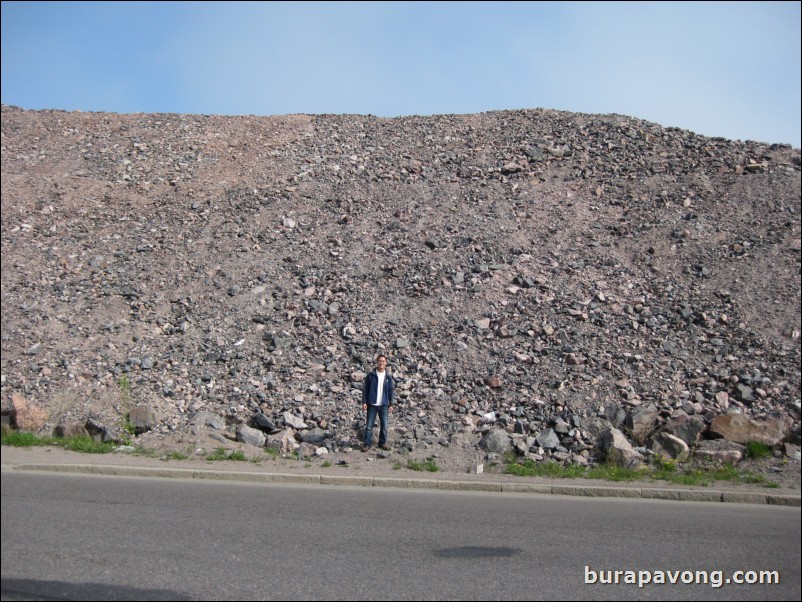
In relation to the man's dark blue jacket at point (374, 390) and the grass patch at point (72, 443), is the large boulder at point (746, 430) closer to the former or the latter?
the man's dark blue jacket at point (374, 390)

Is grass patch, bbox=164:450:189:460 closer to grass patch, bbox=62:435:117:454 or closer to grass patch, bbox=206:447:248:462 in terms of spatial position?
grass patch, bbox=206:447:248:462

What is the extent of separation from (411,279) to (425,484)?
7494 mm

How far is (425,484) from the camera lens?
9.40 metres

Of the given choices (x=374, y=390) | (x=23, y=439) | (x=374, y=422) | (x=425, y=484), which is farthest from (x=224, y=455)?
(x=425, y=484)

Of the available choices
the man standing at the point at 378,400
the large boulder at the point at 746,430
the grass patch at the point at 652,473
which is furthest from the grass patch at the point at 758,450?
the man standing at the point at 378,400

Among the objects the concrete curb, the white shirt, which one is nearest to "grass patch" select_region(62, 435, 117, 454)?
the concrete curb

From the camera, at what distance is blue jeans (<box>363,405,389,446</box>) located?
11.2 metres

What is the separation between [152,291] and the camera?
52.5 ft

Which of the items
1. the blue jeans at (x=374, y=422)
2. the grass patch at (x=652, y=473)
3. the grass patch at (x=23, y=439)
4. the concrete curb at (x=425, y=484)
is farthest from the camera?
the blue jeans at (x=374, y=422)

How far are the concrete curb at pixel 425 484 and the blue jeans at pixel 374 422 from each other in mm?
1683

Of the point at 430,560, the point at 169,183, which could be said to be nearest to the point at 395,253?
the point at 169,183

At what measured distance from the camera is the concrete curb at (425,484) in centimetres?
878

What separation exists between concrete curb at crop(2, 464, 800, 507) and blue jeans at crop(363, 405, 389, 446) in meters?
1.68

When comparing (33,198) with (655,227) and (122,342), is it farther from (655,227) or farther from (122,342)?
(655,227)
